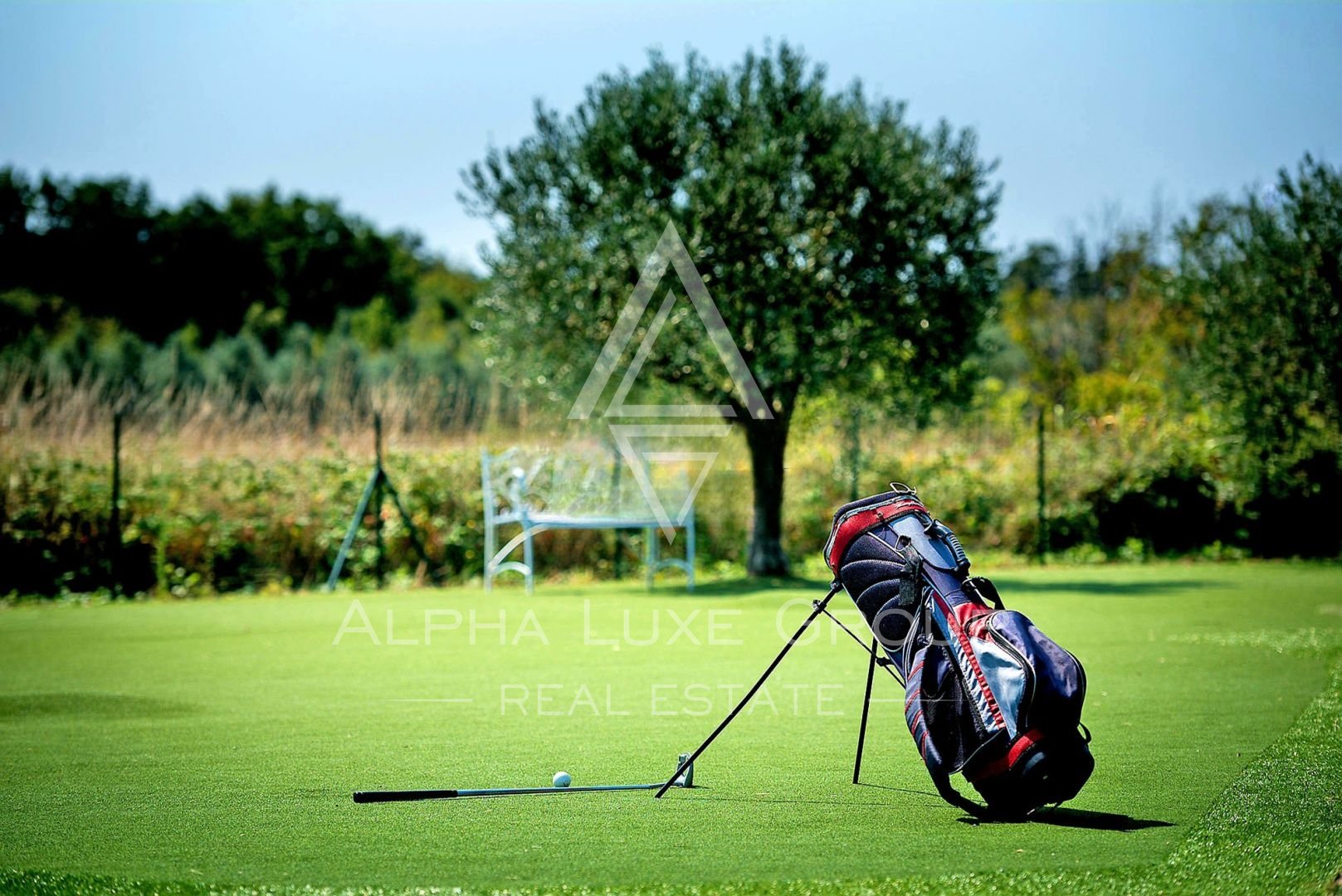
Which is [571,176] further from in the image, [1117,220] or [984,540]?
[1117,220]

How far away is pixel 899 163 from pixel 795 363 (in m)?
2.28

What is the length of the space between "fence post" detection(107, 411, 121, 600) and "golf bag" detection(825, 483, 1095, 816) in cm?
952

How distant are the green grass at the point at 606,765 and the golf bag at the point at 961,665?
18 centimetres

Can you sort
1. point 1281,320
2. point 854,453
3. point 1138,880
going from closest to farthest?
point 1138,880, point 1281,320, point 854,453

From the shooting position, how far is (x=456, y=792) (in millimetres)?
4277

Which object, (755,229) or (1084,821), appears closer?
(1084,821)

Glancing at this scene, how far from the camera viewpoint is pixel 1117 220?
34.0 metres

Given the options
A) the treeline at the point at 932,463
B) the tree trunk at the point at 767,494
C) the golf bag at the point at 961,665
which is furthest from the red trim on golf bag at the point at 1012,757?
the treeline at the point at 932,463

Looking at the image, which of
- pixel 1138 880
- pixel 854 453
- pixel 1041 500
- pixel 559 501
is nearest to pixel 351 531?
pixel 559 501

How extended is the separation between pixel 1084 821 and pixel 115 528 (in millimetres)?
10407

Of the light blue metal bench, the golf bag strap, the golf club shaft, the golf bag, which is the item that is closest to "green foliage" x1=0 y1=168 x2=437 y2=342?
the light blue metal bench

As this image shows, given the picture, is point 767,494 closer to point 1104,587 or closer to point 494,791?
point 1104,587

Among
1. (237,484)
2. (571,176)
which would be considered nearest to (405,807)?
(571,176)

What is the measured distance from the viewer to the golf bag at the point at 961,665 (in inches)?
148
